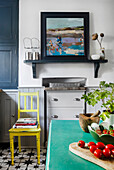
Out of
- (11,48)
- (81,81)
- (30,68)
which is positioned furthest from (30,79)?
(81,81)

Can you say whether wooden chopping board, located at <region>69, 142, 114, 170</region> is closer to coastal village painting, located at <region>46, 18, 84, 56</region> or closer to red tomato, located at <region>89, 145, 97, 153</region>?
red tomato, located at <region>89, 145, 97, 153</region>

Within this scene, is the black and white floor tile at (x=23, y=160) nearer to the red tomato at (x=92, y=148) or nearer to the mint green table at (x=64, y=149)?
the mint green table at (x=64, y=149)

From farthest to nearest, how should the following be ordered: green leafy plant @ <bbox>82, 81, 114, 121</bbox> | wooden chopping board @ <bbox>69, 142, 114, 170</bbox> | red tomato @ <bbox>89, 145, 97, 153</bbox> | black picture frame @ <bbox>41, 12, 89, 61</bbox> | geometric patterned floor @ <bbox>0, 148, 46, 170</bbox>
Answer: black picture frame @ <bbox>41, 12, 89, 61</bbox> < geometric patterned floor @ <bbox>0, 148, 46, 170</bbox> < green leafy plant @ <bbox>82, 81, 114, 121</bbox> < red tomato @ <bbox>89, 145, 97, 153</bbox> < wooden chopping board @ <bbox>69, 142, 114, 170</bbox>

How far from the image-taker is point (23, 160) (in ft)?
8.88

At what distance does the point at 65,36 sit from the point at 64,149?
8.11 ft

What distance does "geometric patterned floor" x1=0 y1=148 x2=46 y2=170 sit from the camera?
2.50 m

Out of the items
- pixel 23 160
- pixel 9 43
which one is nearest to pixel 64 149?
pixel 23 160

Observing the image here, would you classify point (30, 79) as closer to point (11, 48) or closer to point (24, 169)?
point (11, 48)

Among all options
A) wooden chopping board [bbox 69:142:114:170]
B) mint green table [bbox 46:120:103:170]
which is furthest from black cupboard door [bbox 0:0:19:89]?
wooden chopping board [bbox 69:142:114:170]

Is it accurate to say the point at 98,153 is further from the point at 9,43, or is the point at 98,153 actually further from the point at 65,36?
the point at 9,43

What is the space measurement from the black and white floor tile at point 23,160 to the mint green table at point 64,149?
108 centimetres

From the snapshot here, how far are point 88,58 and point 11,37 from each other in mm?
1518

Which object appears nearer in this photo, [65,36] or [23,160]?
[23,160]

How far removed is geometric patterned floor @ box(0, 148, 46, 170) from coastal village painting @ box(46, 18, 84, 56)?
5.68 feet
